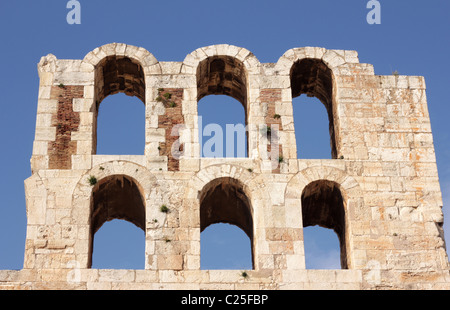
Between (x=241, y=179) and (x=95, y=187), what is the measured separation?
13.0ft

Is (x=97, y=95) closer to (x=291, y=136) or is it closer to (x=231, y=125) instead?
(x=231, y=125)

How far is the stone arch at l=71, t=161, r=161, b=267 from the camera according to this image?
26.3 metres

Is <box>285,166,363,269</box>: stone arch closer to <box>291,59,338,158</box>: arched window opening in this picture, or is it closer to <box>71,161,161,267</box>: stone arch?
<box>291,59,338,158</box>: arched window opening

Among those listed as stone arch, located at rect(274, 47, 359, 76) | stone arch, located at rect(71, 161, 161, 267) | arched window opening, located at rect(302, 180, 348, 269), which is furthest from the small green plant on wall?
arched window opening, located at rect(302, 180, 348, 269)

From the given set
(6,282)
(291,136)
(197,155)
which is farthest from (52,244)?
(291,136)

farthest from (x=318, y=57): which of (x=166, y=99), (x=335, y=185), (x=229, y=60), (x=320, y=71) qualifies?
(x=166, y=99)

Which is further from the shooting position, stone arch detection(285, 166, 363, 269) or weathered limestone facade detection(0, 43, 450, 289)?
stone arch detection(285, 166, 363, 269)

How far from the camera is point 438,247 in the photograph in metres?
26.5

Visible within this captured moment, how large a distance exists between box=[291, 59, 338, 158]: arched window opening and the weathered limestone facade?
53 mm

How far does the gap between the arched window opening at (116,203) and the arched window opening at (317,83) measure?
234 inches

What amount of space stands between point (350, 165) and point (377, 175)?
2.58 feet

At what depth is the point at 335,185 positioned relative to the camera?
2747 centimetres

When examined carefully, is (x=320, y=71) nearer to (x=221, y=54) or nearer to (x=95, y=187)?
(x=221, y=54)

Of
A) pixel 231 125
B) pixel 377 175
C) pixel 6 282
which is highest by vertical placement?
pixel 231 125
